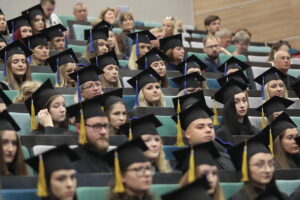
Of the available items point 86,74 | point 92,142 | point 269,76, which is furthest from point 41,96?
point 269,76

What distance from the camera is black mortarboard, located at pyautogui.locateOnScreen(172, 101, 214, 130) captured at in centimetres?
596

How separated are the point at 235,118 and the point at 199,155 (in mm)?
1874

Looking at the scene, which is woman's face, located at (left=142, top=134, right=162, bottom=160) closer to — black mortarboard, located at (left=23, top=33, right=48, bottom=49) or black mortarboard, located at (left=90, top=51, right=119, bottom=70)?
black mortarboard, located at (left=90, top=51, right=119, bottom=70)

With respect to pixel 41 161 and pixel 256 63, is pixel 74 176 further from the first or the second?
pixel 256 63

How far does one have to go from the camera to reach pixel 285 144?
6.13m

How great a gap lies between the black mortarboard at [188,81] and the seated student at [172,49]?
1022 millimetres

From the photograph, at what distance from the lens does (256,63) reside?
9516 mm

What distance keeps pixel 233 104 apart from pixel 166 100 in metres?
0.70

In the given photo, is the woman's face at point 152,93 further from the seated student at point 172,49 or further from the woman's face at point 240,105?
the seated student at point 172,49

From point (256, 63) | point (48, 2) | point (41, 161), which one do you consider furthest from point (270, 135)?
point (48, 2)

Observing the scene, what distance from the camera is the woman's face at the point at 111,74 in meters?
7.29

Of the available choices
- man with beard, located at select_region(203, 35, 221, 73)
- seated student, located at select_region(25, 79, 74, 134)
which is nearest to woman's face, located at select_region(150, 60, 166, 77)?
man with beard, located at select_region(203, 35, 221, 73)

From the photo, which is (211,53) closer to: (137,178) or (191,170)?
(191,170)

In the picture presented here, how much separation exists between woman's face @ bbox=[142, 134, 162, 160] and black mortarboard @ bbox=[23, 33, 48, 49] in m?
2.81
